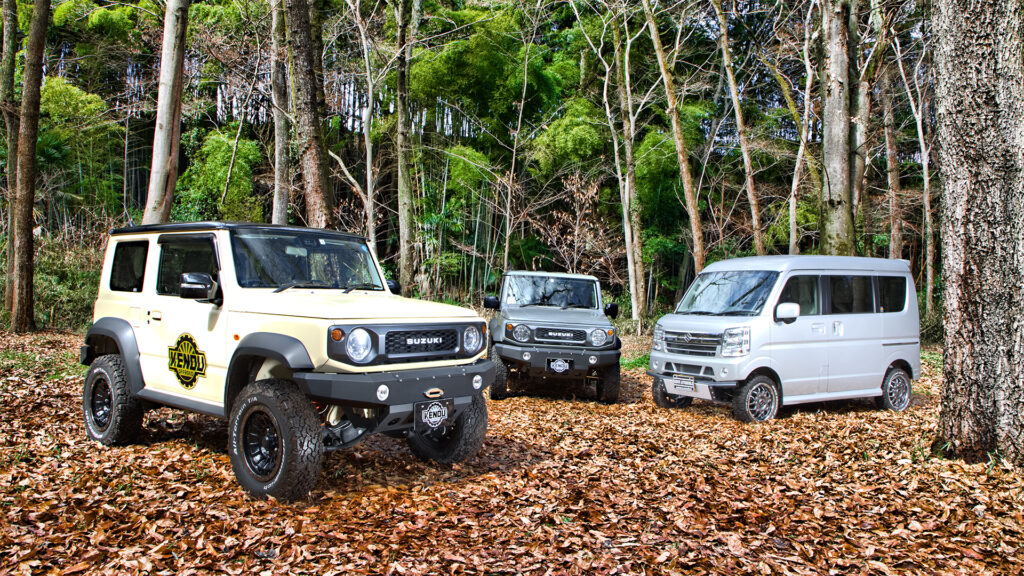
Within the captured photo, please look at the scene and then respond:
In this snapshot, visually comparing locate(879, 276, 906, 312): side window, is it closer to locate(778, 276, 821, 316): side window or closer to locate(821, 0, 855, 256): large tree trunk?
locate(778, 276, 821, 316): side window

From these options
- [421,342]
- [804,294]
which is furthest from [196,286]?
[804,294]

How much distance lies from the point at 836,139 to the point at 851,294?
4.15 m

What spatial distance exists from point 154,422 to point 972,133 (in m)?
7.39

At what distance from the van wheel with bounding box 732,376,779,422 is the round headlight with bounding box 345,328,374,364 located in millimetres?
4842

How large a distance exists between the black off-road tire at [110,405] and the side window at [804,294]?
262 inches

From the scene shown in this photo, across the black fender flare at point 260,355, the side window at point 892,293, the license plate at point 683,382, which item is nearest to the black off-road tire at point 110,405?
the black fender flare at point 260,355

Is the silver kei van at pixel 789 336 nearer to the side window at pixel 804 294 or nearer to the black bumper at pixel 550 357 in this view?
the side window at pixel 804 294

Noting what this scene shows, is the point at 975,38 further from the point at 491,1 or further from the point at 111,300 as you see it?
the point at 491,1

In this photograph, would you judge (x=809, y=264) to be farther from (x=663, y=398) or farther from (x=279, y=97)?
(x=279, y=97)

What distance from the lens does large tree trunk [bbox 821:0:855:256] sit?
36.5 ft

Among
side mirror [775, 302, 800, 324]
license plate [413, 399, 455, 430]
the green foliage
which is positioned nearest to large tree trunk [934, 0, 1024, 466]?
side mirror [775, 302, 800, 324]

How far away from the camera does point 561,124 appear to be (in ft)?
69.1

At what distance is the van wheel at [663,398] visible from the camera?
28.5 feet

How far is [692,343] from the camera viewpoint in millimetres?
8047
